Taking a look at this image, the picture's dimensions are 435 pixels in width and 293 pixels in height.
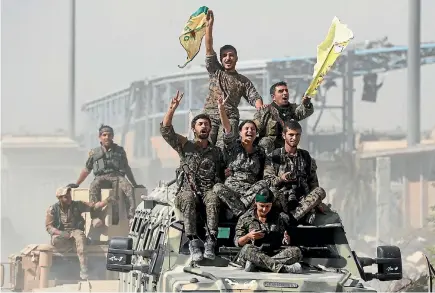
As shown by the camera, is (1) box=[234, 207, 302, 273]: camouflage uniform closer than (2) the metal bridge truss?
Yes

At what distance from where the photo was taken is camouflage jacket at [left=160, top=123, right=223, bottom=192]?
13271 millimetres

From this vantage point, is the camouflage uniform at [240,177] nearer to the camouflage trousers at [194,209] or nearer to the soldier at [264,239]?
the camouflage trousers at [194,209]

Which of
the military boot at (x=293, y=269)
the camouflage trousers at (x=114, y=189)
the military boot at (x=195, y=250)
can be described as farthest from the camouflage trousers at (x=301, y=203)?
the camouflage trousers at (x=114, y=189)

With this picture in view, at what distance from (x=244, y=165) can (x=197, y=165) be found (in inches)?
19.3

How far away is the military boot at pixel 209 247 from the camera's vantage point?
1232 centimetres

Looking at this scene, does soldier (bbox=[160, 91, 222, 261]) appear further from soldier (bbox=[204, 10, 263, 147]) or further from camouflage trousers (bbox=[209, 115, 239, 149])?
soldier (bbox=[204, 10, 263, 147])

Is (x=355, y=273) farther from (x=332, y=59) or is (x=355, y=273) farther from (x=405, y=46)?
(x=405, y=46)

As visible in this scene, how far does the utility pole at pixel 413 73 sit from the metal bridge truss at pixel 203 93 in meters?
1.16

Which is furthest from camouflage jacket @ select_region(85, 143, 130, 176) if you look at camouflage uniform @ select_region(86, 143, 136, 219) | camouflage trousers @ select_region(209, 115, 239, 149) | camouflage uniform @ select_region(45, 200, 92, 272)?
camouflage trousers @ select_region(209, 115, 239, 149)

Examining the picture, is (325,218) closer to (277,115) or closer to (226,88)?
(277,115)

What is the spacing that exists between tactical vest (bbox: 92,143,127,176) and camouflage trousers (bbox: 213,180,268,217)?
9014 mm

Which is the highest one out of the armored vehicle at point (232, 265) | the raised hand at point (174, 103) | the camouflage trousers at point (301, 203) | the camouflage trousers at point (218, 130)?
the raised hand at point (174, 103)

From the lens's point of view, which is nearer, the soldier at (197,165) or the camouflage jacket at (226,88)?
the soldier at (197,165)

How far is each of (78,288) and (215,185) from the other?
5545 millimetres
